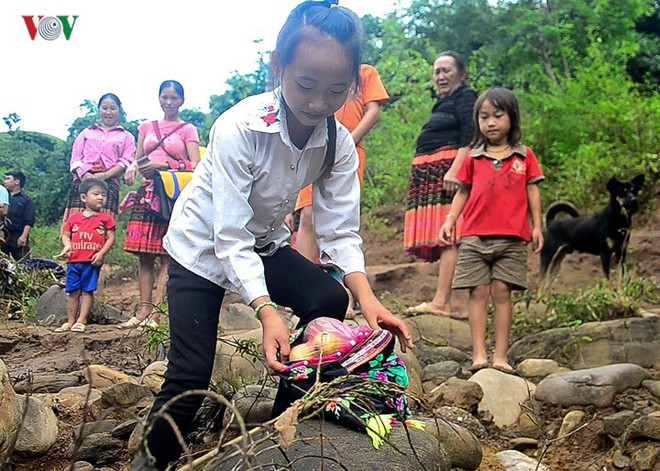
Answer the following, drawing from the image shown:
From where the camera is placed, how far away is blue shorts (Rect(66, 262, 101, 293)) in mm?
5844

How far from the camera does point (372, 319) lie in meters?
2.49

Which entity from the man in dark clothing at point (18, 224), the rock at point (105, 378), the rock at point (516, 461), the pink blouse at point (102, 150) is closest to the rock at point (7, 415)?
the rock at point (105, 378)

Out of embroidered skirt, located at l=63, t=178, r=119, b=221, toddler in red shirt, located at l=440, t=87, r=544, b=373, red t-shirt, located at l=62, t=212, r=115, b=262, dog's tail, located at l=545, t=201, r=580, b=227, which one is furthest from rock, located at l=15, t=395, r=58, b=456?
dog's tail, located at l=545, t=201, r=580, b=227

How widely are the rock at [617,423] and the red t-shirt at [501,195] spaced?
130 cm

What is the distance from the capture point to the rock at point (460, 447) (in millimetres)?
2873

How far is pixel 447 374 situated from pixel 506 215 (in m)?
0.96

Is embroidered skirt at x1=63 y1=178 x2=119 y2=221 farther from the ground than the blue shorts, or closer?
farther from the ground

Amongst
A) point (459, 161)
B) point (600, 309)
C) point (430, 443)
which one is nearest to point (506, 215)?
point (459, 161)

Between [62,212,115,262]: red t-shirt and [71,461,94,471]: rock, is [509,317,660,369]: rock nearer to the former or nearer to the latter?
[71,461,94,471]: rock

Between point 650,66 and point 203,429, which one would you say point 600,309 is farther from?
point 650,66

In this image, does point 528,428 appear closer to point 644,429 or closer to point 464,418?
point 464,418

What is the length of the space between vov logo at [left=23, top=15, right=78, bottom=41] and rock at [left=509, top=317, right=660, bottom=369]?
14.5 feet

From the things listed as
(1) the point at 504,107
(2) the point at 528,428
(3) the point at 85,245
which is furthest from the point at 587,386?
(3) the point at 85,245

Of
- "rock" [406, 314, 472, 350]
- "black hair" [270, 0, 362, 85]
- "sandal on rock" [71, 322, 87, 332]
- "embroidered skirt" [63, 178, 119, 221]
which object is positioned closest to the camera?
"black hair" [270, 0, 362, 85]
